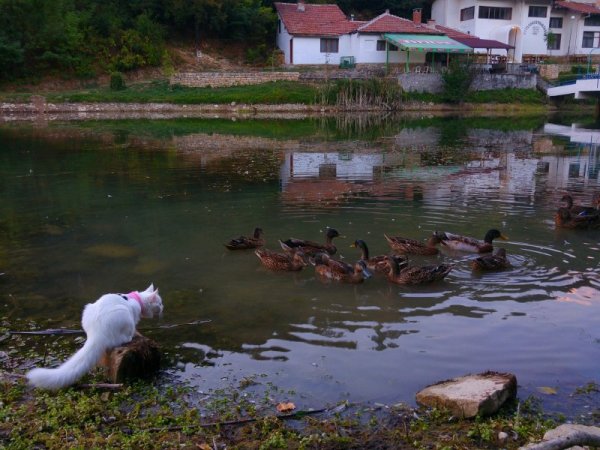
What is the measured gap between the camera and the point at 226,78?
54.0 metres

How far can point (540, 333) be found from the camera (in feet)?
24.3

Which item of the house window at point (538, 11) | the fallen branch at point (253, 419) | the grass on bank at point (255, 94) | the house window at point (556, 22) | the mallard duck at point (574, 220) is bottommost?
the fallen branch at point (253, 419)

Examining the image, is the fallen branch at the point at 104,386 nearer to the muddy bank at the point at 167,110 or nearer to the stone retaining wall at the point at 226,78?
the muddy bank at the point at 167,110

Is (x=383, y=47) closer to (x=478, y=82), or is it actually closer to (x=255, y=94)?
(x=478, y=82)

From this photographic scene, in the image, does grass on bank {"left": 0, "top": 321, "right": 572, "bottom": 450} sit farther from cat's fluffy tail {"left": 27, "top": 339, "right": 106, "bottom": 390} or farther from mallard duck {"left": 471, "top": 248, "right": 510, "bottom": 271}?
mallard duck {"left": 471, "top": 248, "right": 510, "bottom": 271}

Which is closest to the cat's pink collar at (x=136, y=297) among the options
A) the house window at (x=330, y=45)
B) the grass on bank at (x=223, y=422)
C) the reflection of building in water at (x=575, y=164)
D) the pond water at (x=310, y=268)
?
the pond water at (x=310, y=268)

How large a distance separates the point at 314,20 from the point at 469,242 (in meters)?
53.9

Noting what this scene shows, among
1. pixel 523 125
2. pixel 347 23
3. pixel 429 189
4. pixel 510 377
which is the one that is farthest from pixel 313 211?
pixel 347 23

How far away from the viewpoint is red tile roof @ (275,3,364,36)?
58.8 metres

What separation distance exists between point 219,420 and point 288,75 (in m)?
51.4

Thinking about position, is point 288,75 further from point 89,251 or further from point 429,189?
point 89,251

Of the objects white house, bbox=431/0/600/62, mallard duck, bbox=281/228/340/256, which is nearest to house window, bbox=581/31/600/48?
white house, bbox=431/0/600/62

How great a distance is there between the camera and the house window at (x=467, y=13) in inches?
2470

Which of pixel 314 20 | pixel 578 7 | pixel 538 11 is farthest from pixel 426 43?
pixel 578 7
